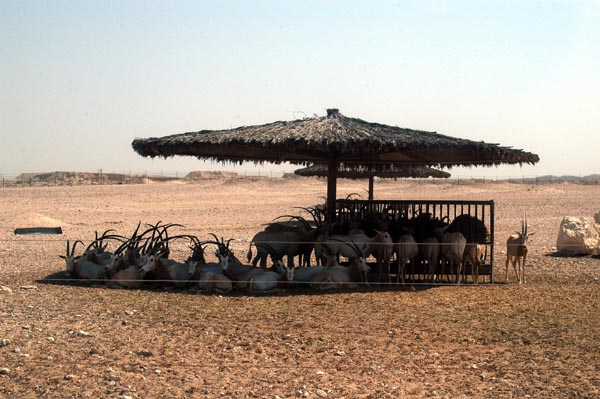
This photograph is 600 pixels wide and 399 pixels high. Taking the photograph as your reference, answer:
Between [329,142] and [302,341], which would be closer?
[302,341]

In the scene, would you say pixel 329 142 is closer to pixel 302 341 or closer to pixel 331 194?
pixel 331 194

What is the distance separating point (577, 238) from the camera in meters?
16.1

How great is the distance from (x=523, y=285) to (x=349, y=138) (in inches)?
147

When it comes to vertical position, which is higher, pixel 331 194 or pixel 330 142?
pixel 330 142

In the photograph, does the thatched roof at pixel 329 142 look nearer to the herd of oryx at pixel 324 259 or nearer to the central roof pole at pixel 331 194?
the central roof pole at pixel 331 194

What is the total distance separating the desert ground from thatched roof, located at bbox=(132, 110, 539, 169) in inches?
90.2

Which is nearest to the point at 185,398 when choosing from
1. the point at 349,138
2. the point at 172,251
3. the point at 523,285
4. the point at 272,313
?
the point at 272,313

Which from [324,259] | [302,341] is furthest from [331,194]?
[302,341]

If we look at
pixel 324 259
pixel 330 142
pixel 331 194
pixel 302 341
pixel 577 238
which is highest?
pixel 330 142

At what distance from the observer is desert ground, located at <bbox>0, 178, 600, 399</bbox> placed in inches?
250

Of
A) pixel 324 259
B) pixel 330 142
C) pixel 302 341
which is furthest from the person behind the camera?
pixel 324 259

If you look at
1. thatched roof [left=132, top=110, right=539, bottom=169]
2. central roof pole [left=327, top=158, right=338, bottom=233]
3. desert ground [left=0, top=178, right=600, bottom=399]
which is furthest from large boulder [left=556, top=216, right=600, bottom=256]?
central roof pole [left=327, top=158, right=338, bottom=233]

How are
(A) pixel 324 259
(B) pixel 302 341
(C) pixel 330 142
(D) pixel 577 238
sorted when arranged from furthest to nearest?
1. (D) pixel 577 238
2. (A) pixel 324 259
3. (C) pixel 330 142
4. (B) pixel 302 341

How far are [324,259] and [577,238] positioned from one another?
6622 mm
